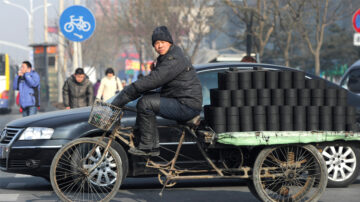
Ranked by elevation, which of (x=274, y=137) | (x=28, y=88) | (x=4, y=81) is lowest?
(x=274, y=137)

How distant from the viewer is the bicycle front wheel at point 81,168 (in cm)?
690

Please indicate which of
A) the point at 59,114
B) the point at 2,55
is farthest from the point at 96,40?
the point at 59,114

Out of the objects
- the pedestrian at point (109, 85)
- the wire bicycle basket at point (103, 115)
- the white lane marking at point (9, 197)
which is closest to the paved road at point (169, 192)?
the white lane marking at point (9, 197)

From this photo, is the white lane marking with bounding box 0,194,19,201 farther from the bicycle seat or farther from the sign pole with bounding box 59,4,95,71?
the sign pole with bounding box 59,4,95,71

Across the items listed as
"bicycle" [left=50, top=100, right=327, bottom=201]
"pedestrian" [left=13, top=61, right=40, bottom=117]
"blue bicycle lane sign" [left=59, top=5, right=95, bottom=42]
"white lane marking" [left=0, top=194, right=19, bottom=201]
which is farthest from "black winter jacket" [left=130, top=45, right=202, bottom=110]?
"blue bicycle lane sign" [left=59, top=5, right=95, bottom=42]

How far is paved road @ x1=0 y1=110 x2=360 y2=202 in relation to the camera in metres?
7.95

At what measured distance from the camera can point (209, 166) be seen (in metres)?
7.02

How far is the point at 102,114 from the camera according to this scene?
6.83m

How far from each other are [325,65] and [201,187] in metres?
59.2

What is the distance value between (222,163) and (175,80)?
2.96 ft

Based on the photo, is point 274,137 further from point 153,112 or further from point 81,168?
point 81,168

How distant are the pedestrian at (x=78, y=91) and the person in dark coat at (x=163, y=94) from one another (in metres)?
7.34

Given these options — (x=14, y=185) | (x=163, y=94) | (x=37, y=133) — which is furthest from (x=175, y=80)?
(x=14, y=185)

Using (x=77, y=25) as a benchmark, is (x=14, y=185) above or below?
below
